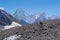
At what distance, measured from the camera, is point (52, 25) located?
33.7 meters

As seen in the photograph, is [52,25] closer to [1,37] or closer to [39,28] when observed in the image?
[39,28]

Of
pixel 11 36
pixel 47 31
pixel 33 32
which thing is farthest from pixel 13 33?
pixel 47 31

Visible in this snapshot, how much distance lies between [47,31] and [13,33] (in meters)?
6.03

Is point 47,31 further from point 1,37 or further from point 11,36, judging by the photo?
point 1,37

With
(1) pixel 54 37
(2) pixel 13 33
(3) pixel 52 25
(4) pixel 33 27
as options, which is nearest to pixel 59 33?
(1) pixel 54 37

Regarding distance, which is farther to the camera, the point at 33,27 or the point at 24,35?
the point at 33,27

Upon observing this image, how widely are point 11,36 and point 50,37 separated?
Result: 6.71 metres

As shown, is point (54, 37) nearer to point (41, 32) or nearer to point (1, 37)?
point (41, 32)

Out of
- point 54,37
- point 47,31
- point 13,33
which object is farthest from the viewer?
point 13,33

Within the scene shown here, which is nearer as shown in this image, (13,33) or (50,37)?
(50,37)

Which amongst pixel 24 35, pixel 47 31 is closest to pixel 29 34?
pixel 24 35

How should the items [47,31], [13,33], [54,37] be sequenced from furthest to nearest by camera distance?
1. [13,33]
2. [47,31]
3. [54,37]

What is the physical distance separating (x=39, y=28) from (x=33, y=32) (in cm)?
137

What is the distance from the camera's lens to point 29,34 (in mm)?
32312
